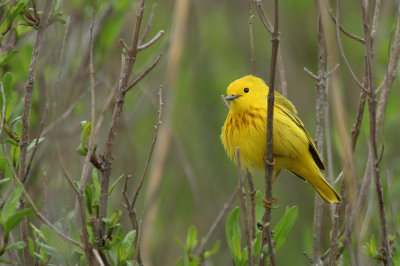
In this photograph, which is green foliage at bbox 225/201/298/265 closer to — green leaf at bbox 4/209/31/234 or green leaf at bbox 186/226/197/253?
green leaf at bbox 186/226/197/253

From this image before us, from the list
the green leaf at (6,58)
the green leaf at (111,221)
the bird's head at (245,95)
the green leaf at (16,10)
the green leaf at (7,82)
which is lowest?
the green leaf at (111,221)

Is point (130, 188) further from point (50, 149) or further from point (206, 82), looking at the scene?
point (206, 82)

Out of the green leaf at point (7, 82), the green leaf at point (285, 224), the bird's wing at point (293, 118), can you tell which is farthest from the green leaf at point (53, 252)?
the bird's wing at point (293, 118)

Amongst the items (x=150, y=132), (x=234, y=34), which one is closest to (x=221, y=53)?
(x=234, y=34)

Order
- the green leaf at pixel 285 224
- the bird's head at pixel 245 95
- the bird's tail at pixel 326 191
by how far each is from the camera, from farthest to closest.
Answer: the bird's head at pixel 245 95, the bird's tail at pixel 326 191, the green leaf at pixel 285 224

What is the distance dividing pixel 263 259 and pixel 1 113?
1419 millimetres

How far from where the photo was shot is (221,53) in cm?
736

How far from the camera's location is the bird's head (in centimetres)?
405

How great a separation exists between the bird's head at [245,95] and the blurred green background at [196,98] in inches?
21.6

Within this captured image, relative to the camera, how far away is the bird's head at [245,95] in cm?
405

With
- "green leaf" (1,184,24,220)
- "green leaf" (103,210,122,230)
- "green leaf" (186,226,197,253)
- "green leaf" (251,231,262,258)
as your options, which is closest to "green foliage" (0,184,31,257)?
"green leaf" (1,184,24,220)

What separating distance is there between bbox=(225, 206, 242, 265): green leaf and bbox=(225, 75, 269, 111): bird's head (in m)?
1.08

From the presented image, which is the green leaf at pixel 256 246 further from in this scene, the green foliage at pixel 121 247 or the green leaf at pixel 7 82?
the green leaf at pixel 7 82

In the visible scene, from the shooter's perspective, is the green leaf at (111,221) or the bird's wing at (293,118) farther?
the bird's wing at (293,118)
